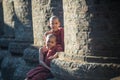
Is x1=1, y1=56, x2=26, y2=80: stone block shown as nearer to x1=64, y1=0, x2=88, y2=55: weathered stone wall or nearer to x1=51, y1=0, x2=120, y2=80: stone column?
x1=64, y1=0, x2=88, y2=55: weathered stone wall

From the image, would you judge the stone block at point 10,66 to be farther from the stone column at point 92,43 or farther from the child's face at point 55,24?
the stone column at point 92,43

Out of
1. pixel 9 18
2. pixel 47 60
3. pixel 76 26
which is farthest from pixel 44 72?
pixel 9 18

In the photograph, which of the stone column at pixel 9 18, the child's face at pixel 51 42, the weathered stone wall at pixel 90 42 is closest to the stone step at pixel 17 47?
the stone column at pixel 9 18

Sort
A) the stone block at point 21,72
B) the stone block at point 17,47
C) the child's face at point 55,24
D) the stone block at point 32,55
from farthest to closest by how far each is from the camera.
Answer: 1. the stone block at point 17,47
2. the stone block at point 21,72
3. the stone block at point 32,55
4. the child's face at point 55,24

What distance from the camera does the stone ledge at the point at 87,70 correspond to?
565 cm

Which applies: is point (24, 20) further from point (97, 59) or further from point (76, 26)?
point (97, 59)

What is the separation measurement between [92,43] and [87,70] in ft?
1.16

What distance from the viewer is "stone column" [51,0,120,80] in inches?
225

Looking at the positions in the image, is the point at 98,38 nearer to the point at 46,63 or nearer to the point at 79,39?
the point at 79,39

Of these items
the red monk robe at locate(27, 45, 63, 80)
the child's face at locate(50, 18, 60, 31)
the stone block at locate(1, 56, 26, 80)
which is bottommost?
the stone block at locate(1, 56, 26, 80)

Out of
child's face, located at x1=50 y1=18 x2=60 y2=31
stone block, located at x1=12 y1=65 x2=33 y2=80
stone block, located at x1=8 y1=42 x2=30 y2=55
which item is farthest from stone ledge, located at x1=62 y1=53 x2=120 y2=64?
stone block, located at x1=8 y1=42 x2=30 y2=55

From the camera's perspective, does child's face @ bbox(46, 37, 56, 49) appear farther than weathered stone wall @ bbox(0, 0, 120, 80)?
Yes

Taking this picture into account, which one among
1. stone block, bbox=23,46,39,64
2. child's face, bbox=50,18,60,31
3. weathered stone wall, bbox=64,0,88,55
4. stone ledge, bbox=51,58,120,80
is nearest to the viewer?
stone ledge, bbox=51,58,120,80

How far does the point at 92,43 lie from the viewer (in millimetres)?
5832
